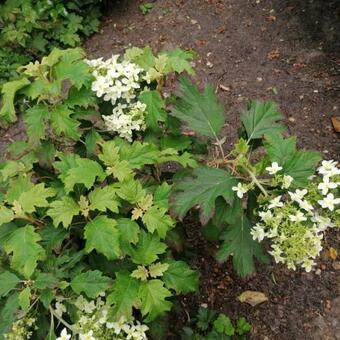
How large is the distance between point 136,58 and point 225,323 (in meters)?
1.51

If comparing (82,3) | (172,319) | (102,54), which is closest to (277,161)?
(172,319)

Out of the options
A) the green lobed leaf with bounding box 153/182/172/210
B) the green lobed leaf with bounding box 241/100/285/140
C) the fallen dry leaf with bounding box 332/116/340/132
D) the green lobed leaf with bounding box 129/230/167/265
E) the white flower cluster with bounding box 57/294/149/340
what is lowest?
the fallen dry leaf with bounding box 332/116/340/132

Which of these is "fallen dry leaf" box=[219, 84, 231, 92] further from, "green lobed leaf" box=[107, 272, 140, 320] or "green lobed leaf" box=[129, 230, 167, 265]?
"green lobed leaf" box=[107, 272, 140, 320]

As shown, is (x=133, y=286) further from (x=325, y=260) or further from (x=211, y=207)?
(x=325, y=260)

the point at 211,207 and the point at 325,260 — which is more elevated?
the point at 211,207

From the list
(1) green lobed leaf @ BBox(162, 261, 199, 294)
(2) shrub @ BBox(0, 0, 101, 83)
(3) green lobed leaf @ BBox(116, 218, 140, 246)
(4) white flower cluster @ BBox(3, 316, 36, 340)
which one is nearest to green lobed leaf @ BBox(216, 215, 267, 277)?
(1) green lobed leaf @ BBox(162, 261, 199, 294)

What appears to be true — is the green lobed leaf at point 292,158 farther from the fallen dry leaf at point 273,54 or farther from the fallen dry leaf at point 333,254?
the fallen dry leaf at point 273,54

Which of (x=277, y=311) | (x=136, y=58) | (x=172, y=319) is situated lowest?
(x=277, y=311)

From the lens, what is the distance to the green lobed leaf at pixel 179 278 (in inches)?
79.0

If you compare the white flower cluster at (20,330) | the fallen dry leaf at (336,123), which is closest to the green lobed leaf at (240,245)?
the white flower cluster at (20,330)

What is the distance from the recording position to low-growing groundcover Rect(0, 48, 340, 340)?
5.97 feet

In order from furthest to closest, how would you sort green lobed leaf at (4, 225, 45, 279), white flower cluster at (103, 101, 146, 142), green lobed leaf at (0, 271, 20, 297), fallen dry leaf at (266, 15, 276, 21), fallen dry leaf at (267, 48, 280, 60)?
fallen dry leaf at (266, 15, 276, 21) < fallen dry leaf at (267, 48, 280, 60) < white flower cluster at (103, 101, 146, 142) < green lobed leaf at (0, 271, 20, 297) < green lobed leaf at (4, 225, 45, 279)

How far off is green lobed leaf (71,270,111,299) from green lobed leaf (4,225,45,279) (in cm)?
18

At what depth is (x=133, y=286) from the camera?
192 centimetres
